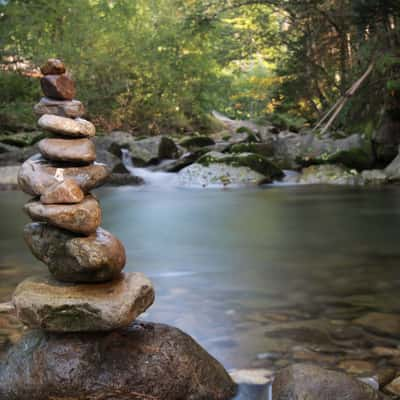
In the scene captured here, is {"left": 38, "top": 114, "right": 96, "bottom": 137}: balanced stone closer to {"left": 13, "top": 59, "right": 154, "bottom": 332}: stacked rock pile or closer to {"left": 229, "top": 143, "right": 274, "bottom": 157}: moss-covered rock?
{"left": 13, "top": 59, "right": 154, "bottom": 332}: stacked rock pile

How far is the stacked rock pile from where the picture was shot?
7.02 ft

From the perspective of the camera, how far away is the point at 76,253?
7.27 feet

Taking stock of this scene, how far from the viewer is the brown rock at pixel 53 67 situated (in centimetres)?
235

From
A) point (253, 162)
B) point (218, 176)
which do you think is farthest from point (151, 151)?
point (253, 162)

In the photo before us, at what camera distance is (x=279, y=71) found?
18.5 metres

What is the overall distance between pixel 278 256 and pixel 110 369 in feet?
11.9

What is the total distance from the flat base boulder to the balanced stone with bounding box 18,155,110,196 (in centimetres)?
63

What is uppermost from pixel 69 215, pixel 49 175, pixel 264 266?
pixel 49 175

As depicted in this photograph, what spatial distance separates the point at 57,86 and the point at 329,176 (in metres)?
11.3

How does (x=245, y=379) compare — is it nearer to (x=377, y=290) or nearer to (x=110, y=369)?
(x=110, y=369)

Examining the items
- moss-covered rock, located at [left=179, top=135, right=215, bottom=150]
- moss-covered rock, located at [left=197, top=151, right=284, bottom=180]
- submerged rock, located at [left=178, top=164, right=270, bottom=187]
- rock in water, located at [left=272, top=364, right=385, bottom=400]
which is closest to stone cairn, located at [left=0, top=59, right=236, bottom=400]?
rock in water, located at [left=272, top=364, right=385, bottom=400]

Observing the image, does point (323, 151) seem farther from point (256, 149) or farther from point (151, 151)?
point (151, 151)

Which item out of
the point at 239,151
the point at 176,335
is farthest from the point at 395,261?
the point at 239,151

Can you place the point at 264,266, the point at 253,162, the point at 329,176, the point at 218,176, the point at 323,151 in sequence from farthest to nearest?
the point at 323,151 < the point at 253,162 < the point at 218,176 < the point at 329,176 < the point at 264,266
